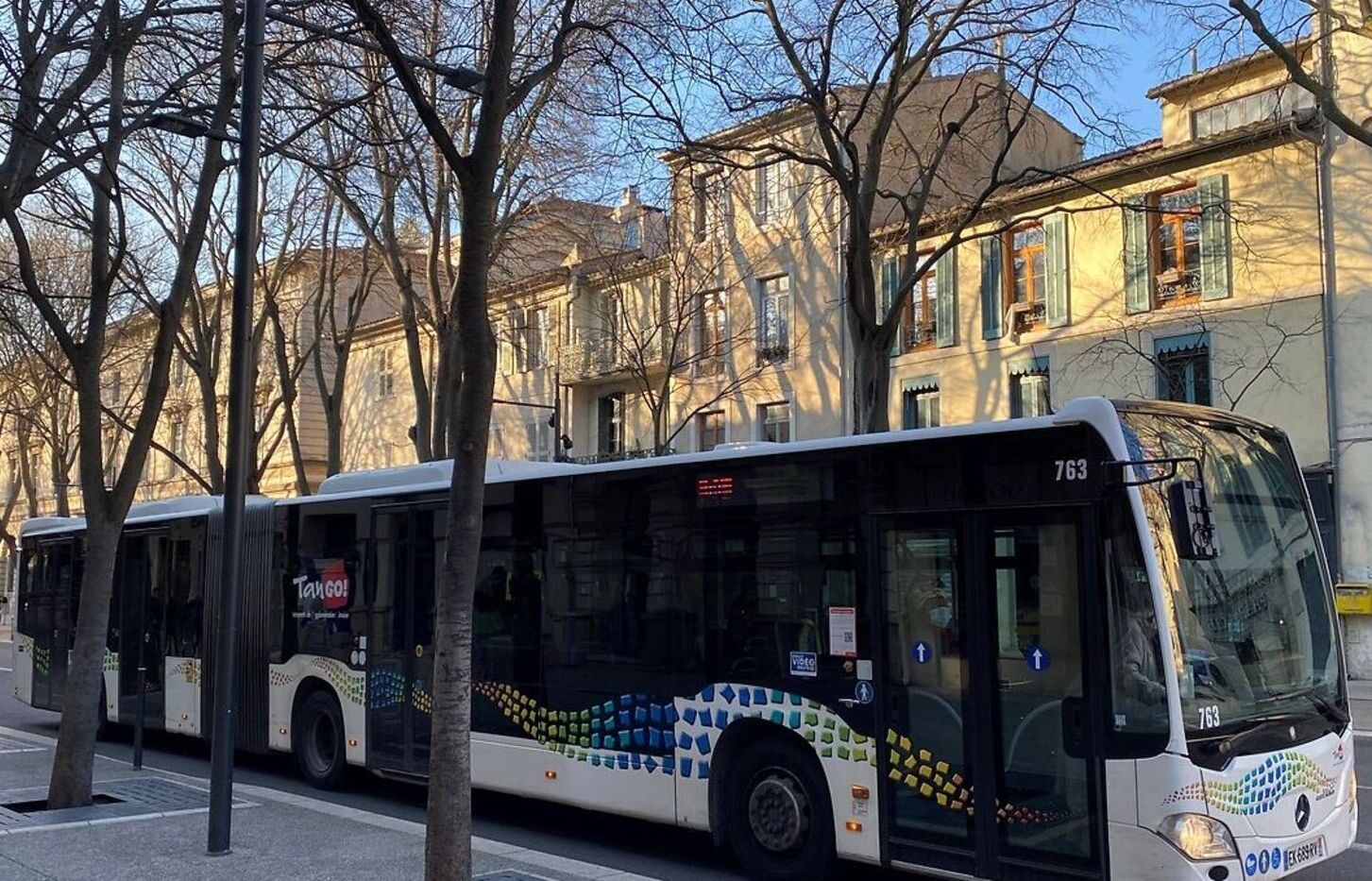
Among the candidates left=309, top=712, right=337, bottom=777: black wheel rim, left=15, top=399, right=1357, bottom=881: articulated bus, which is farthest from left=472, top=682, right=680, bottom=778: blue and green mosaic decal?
left=309, top=712, right=337, bottom=777: black wheel rim

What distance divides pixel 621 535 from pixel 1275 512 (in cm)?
459

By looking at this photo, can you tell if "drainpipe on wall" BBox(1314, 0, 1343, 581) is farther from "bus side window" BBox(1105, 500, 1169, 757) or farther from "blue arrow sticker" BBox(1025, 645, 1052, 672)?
"bus side window" BBox(1105, 500, 1169, 757)

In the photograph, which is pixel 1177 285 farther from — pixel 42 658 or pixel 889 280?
pixel 42 658

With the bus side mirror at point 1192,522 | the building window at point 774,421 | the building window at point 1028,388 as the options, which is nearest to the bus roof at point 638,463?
the bus side mirror at point 1192,522

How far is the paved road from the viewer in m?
8.79

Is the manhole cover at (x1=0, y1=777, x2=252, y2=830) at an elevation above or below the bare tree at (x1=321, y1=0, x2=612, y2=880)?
below

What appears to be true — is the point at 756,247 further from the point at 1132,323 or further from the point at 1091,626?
the point at 1091,626

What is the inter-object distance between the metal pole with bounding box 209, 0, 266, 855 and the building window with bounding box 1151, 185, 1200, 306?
18.8 metres

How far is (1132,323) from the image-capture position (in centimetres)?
2419

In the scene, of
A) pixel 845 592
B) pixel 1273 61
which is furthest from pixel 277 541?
pixel 1273 61

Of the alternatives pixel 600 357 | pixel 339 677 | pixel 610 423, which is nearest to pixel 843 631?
pixel 339 677

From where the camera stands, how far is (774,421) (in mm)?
31406

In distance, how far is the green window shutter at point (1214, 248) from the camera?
2305 cm

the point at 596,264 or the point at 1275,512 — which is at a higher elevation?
the point at 596,264
